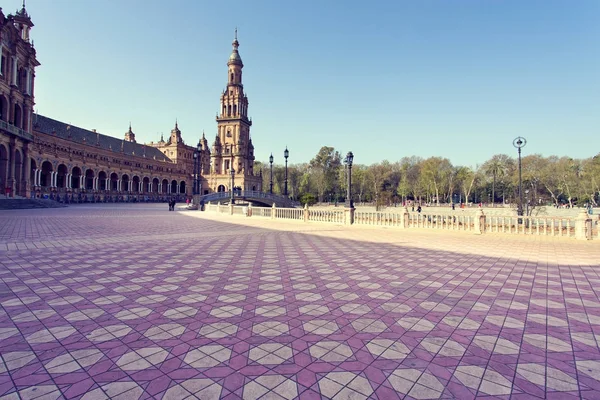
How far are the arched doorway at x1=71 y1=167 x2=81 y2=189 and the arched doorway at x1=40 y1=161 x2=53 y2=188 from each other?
6.34 metres

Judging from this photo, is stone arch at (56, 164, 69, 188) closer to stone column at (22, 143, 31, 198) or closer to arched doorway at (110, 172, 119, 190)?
arched doorway at (110, 172, 119, 190)

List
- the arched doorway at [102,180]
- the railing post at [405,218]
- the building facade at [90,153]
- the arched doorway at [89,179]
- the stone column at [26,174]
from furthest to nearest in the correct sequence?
the arched doorway at [102,180], the arched doorway at [89,179], the stone column at [26,174], the building facade at [90,153], the railing post at [405,218]

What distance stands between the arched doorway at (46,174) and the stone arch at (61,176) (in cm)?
244

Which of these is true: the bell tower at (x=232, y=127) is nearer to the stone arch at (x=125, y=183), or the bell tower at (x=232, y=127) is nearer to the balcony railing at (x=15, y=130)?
the stone arch at (x=125, y=183)

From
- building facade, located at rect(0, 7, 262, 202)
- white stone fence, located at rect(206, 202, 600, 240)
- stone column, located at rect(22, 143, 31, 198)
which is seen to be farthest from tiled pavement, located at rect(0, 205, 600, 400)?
stone column, located at rect(22, 143, 31, 198)

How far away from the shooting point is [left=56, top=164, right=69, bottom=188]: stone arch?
58.9 meters

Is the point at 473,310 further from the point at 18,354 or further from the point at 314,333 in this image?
the point at 18,354

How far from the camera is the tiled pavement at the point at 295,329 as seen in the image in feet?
9.38

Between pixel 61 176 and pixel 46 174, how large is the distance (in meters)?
3.88

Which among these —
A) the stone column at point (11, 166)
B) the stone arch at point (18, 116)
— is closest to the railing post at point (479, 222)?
the stone column at point (11, 166)

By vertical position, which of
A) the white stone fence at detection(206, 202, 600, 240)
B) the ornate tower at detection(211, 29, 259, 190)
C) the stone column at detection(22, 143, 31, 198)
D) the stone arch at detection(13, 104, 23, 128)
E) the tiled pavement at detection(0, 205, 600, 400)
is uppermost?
the ornate tower at detection(211, 29, 259, 190)

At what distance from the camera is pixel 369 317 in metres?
4.49

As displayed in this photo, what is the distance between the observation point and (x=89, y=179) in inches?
2650

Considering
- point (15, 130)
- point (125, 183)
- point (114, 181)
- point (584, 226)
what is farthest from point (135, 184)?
point (584, 226)
